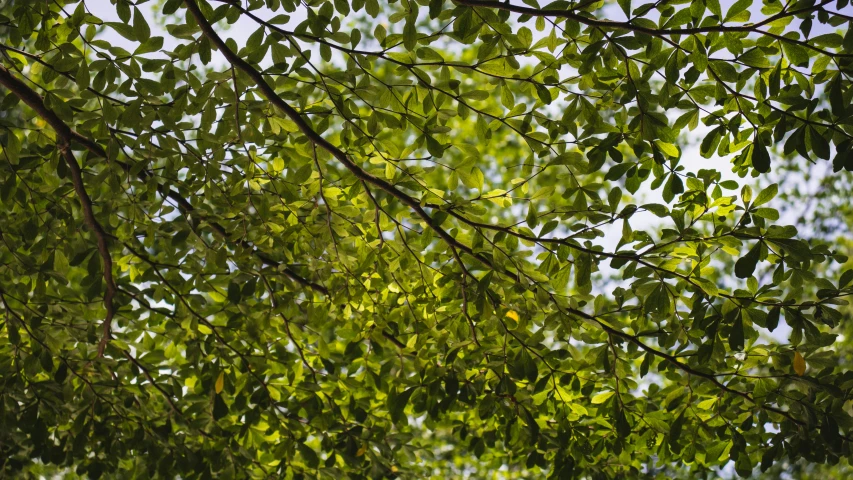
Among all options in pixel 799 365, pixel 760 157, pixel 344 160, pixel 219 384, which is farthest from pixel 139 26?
pixel 799 365

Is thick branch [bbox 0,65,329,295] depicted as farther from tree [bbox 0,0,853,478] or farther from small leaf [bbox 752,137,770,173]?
small leaf [bbox 752,137,770,173]

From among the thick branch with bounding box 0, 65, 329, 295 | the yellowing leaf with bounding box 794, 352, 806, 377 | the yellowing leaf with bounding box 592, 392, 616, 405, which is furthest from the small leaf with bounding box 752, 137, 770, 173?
the thick branch with bounding box 0, 65, 329, 295

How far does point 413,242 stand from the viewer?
2.66 metres

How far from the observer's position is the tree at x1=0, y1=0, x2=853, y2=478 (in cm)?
209

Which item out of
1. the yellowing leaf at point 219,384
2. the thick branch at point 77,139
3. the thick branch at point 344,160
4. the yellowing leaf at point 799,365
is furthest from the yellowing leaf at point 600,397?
the yellowing leaf at point 219,384

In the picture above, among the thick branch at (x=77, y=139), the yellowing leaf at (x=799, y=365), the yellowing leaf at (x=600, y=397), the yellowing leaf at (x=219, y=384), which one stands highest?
the thick branch at (x=77, y=139)

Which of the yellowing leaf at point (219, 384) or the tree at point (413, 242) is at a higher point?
the tree at point (413, 242)

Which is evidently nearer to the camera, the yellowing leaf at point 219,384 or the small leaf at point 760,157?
the small leaf at point 760,157

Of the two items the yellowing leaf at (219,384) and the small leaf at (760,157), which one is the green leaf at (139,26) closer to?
the yellowing leaf at (219,384)

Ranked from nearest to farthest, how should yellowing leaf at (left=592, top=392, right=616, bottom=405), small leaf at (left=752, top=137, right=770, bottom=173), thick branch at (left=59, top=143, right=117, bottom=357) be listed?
small leaf at (left=752, top=137, right=770, bottom=173) < thick branch at (left=59, top=143, right=117, bottom=357) < yellowing leaf at (left=592, top=392, right=616, bottom=405)

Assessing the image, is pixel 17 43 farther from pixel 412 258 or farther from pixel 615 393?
pixel 615 393

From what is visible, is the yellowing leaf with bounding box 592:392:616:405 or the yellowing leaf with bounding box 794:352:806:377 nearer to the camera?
the yellowing leaf with bounding box 794:352:806:377

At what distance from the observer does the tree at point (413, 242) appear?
209 cm

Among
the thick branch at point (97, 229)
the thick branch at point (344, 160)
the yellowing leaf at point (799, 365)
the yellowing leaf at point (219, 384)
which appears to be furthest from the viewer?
the yellowing leaf at point (219, 384)
